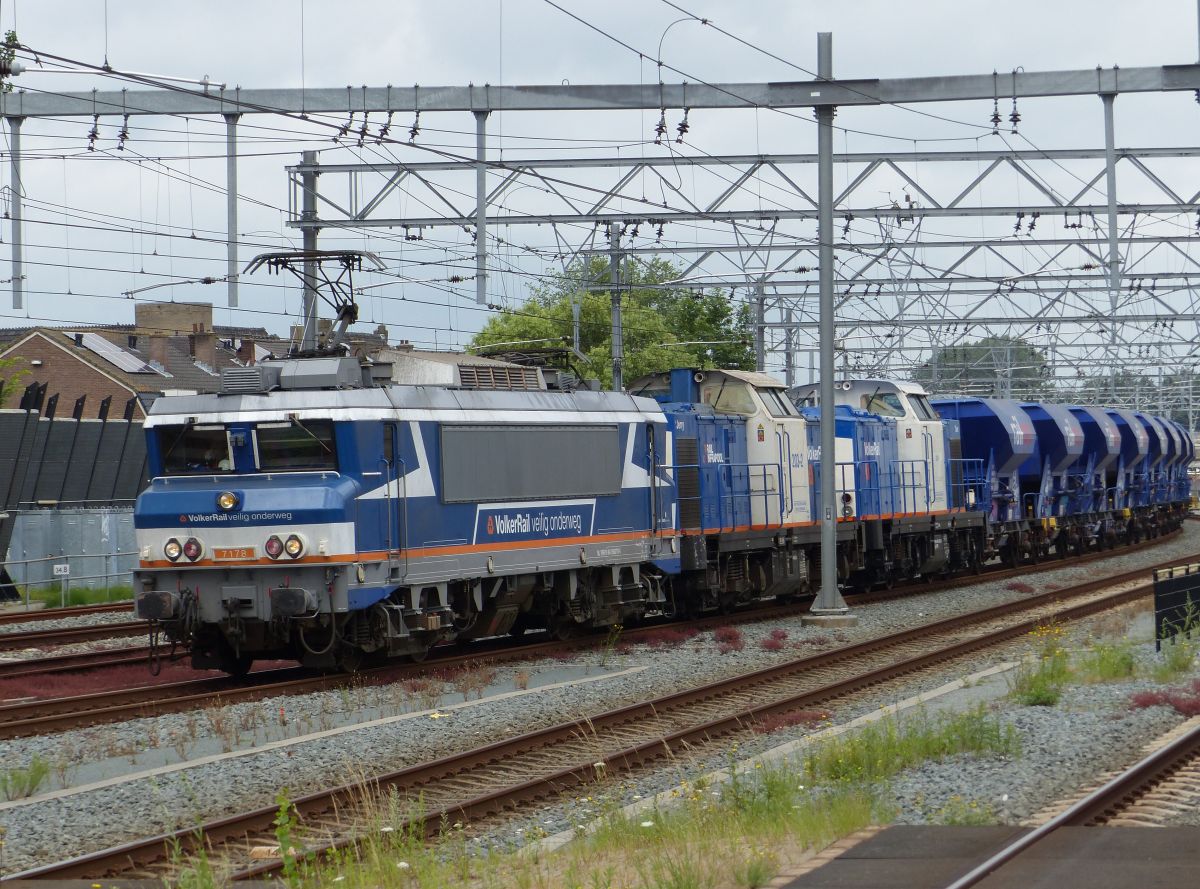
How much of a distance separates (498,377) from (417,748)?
6881 millimetres

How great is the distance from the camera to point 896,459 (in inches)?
1174

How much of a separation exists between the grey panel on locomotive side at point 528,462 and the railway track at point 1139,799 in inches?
340

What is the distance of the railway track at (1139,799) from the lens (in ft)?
27.8

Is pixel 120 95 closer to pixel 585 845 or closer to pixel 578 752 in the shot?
pixel 578 752

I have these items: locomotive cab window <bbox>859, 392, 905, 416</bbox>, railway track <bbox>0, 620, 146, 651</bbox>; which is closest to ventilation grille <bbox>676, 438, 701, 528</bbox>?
railway track <bbox>0, 620, 146, 651</bbox>

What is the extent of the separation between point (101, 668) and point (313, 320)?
529cm

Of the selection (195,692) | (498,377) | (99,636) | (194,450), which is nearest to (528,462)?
(498,377)

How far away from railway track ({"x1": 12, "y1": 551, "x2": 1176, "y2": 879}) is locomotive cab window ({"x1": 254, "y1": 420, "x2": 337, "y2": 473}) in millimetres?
4375

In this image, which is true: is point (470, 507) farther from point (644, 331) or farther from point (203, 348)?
point (203, 348)

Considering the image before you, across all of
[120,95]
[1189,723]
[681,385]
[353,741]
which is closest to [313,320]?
[120,95]

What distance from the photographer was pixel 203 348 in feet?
236

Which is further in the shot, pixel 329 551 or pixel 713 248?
pixel 713 248

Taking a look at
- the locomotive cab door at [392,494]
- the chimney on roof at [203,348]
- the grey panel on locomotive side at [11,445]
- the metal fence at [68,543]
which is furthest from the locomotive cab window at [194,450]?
the chimney on roof at [203,348]

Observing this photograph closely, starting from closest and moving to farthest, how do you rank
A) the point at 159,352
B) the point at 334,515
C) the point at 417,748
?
the point at 417,748 → the point at 334,515 → the point at 159,352
